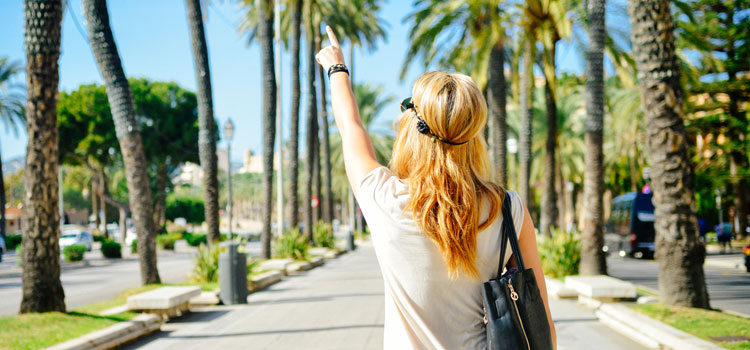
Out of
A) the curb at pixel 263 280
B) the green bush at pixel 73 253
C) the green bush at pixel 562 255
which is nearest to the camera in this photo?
the green bush at pixel 562 255

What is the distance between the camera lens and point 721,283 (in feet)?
48.6

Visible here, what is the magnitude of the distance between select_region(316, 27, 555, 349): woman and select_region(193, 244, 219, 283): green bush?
43.3ft

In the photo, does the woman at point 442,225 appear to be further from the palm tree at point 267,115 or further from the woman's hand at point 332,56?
the palm tree at point 267,115

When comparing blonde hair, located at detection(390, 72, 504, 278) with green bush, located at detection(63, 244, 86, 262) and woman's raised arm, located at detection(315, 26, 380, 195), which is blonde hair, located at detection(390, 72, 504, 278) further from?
green bush, located at detection(63, 244, 86, 262)

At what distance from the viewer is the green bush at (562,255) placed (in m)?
14.0

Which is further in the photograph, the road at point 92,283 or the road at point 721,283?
the road at point 92,283

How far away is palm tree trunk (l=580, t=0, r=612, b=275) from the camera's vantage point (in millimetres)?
13070

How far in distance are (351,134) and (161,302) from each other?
28.9 feet

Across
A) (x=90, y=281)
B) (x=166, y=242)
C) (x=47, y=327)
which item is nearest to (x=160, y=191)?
(x=166, y=242)

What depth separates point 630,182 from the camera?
5466cm

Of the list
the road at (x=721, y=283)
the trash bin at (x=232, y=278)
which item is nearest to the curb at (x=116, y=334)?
the trash bin at (x=232, y=278)

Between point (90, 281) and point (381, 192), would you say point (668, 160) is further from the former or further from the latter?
point (90, 281)

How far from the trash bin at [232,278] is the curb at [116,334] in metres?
2.46

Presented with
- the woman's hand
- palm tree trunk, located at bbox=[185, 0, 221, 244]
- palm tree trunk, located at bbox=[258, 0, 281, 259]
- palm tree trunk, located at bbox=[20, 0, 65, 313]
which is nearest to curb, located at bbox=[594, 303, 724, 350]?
the woman's hand
